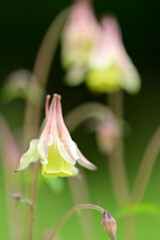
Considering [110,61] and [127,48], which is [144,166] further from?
[127,48]

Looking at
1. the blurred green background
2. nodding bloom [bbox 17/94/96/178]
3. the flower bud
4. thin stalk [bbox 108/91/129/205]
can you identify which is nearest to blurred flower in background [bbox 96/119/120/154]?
thin stalk [bbox 108/91/129/205]

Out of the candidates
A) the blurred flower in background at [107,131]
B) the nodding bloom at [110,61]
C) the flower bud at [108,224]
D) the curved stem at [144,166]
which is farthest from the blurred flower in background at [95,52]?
the flower bud at [108,224]

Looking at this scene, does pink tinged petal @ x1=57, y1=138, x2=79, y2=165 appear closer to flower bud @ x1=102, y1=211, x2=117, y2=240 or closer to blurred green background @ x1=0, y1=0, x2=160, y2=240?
flower bud @ x1=102, y1=211, x2=117, y2=240

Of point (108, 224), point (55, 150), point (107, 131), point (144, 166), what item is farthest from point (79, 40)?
point (144, 166)

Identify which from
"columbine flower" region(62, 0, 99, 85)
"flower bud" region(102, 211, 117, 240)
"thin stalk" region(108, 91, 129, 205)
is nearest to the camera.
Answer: "flower bud" region(102, 211, 117, 240)

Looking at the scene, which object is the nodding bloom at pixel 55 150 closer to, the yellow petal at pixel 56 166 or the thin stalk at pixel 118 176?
the yellow petal at pixel 56 166

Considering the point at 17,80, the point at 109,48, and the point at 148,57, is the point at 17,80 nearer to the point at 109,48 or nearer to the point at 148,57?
the point at 109,48

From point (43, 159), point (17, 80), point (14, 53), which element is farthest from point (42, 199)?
point (43, 159)
